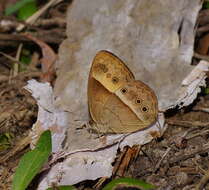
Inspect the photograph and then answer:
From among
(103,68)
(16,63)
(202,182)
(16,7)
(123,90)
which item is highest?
(16,7)

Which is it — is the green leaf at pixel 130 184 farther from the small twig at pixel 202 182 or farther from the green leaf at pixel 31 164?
the green leaf at pixel 31 164

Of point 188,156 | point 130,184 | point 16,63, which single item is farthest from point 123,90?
point 16,63

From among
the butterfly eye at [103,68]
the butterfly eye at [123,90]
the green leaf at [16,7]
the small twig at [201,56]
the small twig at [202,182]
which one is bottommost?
the small twig at [202,182]

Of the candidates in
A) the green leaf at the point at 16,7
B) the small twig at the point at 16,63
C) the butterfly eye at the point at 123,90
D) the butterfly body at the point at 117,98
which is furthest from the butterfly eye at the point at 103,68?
the green leaf at the point at 16,7

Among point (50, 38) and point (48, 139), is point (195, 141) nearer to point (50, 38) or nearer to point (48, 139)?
point (48, 139)

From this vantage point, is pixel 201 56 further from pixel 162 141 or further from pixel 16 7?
pixel 16 7
